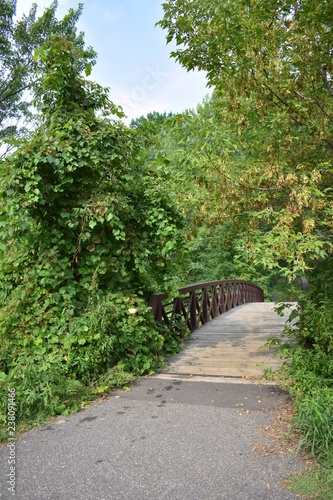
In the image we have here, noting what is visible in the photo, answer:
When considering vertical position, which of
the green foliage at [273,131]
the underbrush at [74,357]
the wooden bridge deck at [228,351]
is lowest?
the wooden bridge deck at [228,351]

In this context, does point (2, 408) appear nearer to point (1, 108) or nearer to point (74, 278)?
point (74, 278)

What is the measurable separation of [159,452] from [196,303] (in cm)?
434

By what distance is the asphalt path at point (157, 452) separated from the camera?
79.0 inches

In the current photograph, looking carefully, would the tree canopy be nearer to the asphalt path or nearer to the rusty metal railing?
the asphalt path

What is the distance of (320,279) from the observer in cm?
368

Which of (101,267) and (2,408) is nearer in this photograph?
(2,408)

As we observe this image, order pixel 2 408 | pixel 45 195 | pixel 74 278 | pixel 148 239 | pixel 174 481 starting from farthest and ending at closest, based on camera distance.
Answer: pixel 148 239 < pixel 74 278 < pixel 45 195 < pixel 2 408 < pixel 174 481

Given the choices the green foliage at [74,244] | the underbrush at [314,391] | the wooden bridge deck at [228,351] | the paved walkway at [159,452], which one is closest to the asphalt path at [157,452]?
the paved walkway at [159,452]

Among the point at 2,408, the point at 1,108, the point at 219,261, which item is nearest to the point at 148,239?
the point at 2,408

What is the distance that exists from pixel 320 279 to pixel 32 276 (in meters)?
3.07

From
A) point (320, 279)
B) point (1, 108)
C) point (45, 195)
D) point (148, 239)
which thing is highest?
point (1, 108)

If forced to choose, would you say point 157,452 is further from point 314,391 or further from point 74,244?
point 74,244

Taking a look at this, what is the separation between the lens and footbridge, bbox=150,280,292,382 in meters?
4.18

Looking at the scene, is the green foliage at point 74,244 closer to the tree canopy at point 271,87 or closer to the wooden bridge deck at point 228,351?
the wooden bridge deck at point 228,351
